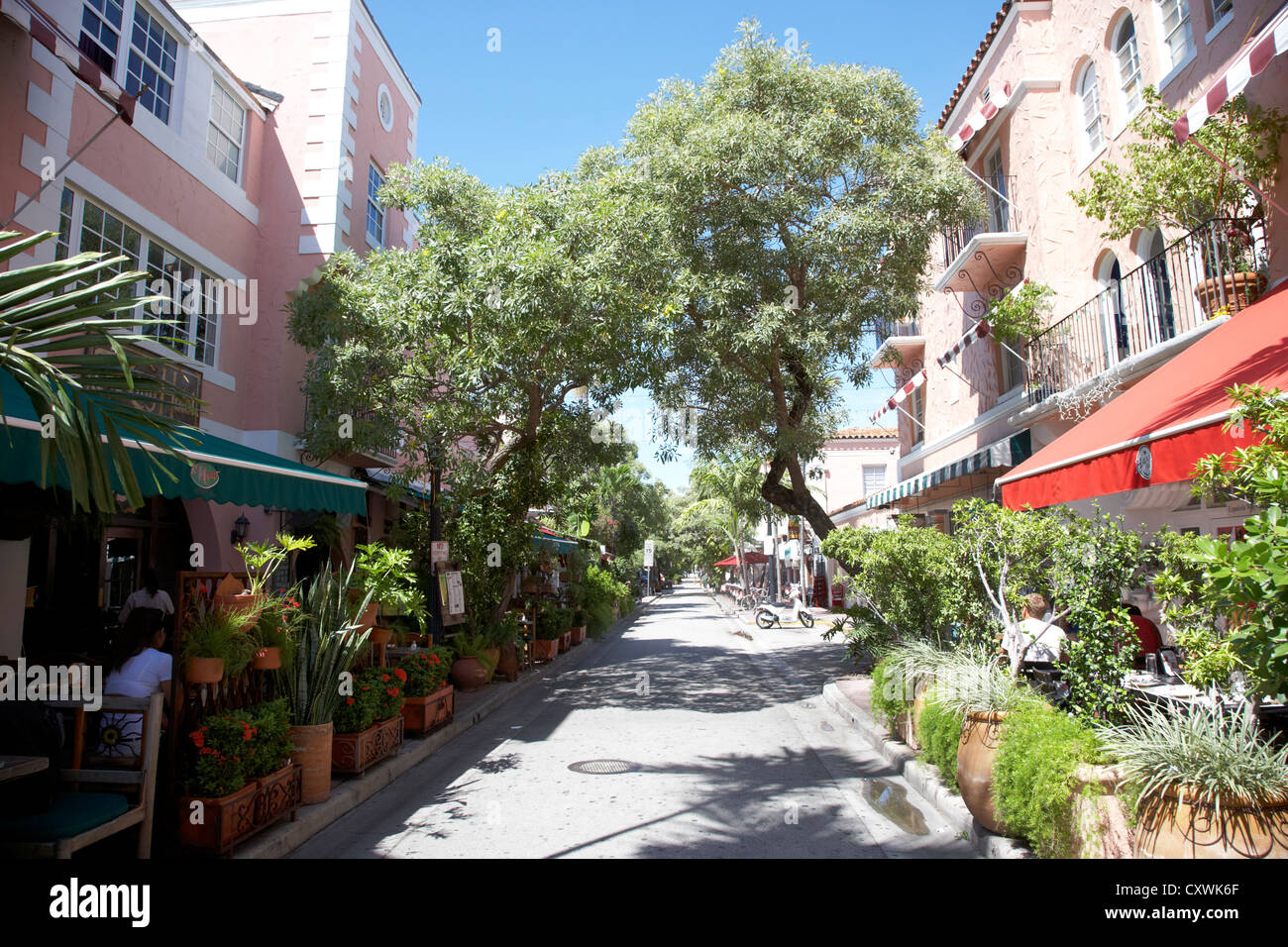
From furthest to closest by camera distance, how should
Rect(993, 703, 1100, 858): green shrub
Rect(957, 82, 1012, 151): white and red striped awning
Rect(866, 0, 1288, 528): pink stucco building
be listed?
Rect(957, 82, 1012, 151): white and red striped awning → Rect(866, 0, 1288, 528): pink stucco building → Rect(993, 703, 1100, 858): green shrub

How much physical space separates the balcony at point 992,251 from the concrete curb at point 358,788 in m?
10.7

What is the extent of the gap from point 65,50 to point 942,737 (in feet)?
38.9

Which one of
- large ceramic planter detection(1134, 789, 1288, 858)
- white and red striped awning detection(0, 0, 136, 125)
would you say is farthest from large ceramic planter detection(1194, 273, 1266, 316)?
white and red striped awning detection(0, 0, 136, 125)

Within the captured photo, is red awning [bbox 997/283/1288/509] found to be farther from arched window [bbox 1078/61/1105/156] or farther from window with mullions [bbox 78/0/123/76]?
window with mullions [bbox 78/0/123/76]

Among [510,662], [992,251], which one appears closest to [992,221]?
[992,251]

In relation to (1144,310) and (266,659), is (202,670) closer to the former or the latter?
(266,659)

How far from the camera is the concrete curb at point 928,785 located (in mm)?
4773

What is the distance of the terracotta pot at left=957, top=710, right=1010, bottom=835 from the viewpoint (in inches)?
195

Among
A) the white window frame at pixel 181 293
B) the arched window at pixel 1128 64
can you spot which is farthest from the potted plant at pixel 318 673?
the arched window at pixel 1128 64

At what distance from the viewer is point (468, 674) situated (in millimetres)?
11617

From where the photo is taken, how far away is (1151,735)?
12.7 feet

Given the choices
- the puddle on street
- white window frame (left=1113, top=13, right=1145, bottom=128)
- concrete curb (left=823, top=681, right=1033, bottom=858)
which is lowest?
the puddle on street

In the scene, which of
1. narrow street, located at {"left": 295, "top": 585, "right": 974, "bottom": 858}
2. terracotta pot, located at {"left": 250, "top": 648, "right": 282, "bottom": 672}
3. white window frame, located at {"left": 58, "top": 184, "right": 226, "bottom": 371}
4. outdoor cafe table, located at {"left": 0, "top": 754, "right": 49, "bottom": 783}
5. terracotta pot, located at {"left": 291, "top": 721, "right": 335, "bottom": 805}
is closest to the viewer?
outdoor cafe table, located at {"left": 0, "top": 754, "right": 49, "bottom": 783}
